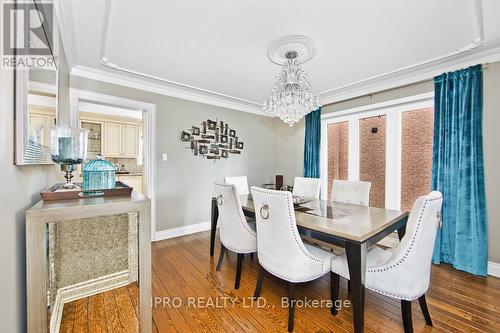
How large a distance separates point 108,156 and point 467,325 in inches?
253

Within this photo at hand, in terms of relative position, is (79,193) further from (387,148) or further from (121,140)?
(121,140)

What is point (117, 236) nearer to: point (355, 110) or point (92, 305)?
point (92, 305)

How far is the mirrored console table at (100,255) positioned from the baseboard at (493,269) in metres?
3.30

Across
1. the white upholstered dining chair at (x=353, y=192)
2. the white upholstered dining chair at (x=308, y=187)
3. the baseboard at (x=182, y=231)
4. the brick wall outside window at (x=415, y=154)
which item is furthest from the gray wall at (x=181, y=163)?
the brick wall outside window at (x=415, y=154)

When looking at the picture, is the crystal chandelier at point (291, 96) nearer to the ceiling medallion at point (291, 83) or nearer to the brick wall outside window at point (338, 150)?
the ceiling medallion at point (291, 83)

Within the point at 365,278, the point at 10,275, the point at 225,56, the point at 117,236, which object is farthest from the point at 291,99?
the point at 10,275

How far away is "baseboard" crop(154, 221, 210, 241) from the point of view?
3301mm

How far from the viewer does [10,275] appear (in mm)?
817

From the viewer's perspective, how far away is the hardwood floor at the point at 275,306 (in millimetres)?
1562

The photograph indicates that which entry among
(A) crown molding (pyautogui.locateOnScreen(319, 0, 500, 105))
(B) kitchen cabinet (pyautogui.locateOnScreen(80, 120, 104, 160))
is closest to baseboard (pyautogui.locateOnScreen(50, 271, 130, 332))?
(A) crown molding (pyautogui.locateOnScreen(319, 0, 500, 105))

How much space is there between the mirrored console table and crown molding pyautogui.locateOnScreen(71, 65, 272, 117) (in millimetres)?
2394

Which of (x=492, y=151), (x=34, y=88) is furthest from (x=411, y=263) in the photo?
(x=34, y=88)

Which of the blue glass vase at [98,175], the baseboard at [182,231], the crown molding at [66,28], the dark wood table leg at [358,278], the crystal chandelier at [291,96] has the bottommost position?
the baseboard at [182,231]

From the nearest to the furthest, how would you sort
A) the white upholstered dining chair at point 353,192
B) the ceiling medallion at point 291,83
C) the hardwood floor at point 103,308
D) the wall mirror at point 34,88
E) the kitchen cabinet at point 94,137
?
the wall mirror at point 34,88 < the hardwood floor at point 103,308 < the ceiling medallion at point 291,83 < the white upholstered dining chair at point 353,192 < the kitchen cabinet at point 94,137
